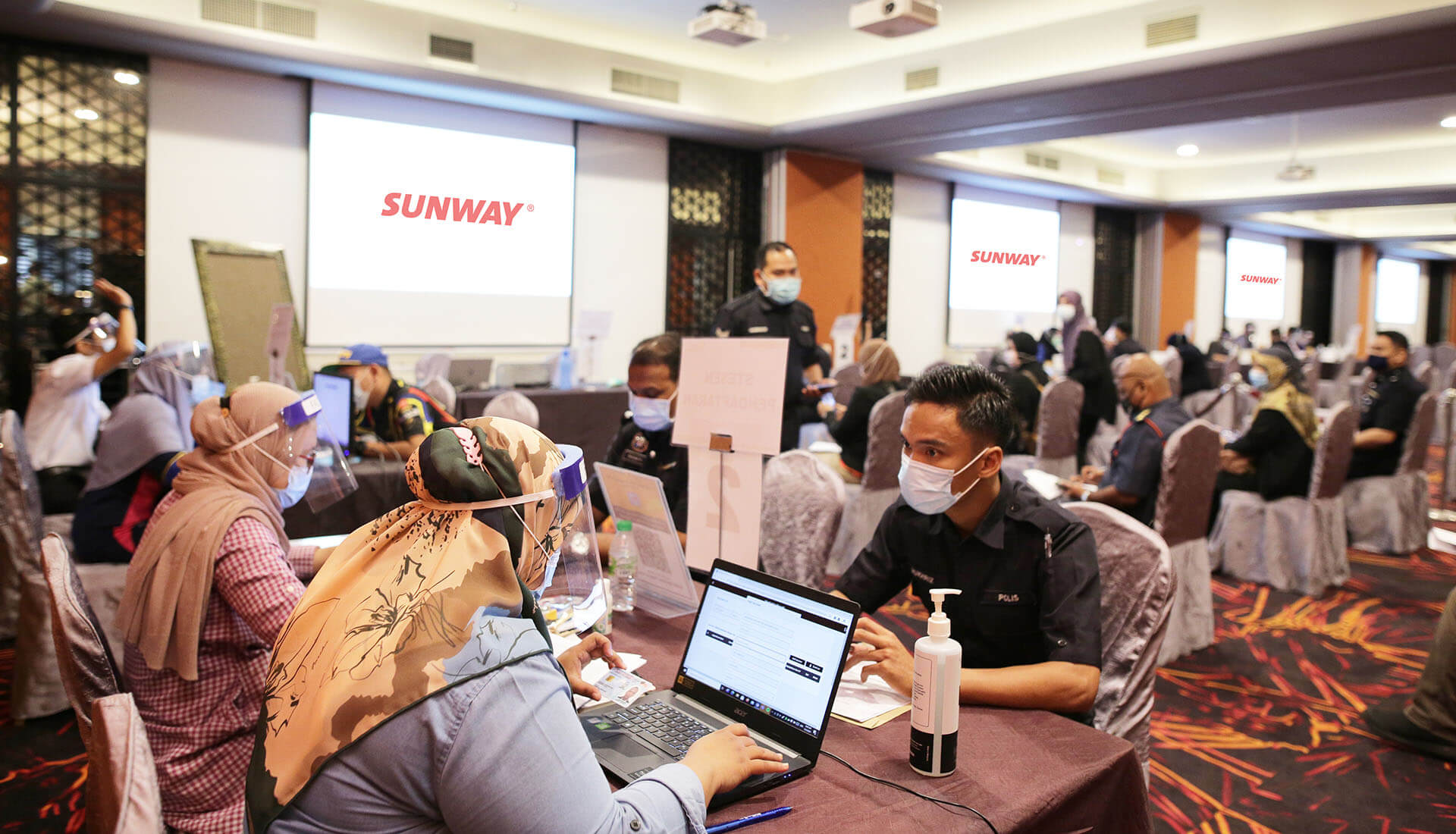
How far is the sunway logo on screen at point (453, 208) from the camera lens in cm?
758

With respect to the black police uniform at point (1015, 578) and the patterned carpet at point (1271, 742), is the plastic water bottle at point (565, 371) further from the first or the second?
the black police uniform at point (1015, 578)

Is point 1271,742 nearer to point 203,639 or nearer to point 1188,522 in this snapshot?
point 1188,522

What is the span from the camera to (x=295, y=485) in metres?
2.25

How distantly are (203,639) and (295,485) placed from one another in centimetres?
48

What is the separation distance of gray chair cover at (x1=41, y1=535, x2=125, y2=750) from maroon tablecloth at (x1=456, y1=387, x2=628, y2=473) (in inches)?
175

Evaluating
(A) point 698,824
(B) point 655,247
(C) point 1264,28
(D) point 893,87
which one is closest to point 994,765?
(A) point 698,824

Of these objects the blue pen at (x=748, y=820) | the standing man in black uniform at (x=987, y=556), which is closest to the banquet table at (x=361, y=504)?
the standing man in black uniform at (x=987, y=556)

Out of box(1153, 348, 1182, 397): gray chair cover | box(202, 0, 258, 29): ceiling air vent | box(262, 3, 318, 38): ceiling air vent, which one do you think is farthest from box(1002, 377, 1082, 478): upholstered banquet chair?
box(202, 0, 258, 29): ceiling air vent

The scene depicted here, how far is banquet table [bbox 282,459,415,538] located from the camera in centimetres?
379

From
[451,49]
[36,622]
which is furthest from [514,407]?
[451,49]

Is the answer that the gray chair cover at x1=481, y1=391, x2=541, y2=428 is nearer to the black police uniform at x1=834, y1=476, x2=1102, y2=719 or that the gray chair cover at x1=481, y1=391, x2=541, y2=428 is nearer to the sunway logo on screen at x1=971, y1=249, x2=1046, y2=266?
the black police uniform at x1=834, y1=476, x2=1102, y2=719

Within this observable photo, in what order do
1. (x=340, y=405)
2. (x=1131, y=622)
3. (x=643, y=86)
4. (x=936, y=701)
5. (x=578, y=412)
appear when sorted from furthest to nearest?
(x=643, y=86)
(x=578, y=412)
(x=340, y=405)
(x=1131, y=622)
(x=936, y=701)

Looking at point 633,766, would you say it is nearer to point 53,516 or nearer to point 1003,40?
point 53,516

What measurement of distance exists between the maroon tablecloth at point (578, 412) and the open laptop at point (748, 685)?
4.60 meters
